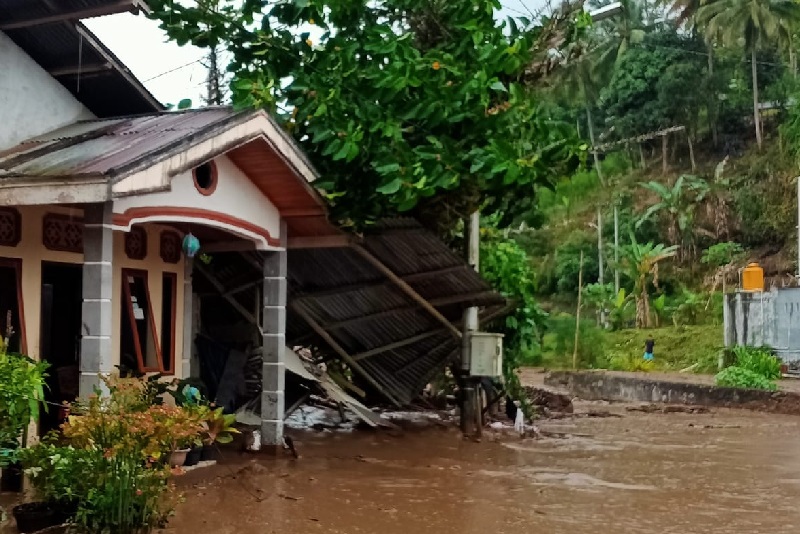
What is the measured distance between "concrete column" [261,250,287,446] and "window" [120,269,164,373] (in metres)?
1.34

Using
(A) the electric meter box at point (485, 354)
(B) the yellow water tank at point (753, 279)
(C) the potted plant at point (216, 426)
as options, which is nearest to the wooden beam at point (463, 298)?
(A) the electric meter box at point (485, 354)

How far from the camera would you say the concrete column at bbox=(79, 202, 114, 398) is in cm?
745

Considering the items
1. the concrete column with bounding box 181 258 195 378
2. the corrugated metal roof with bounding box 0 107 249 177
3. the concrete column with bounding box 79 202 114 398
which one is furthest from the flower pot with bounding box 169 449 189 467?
the corrugated metal roof with bounding box 0 107 249 177

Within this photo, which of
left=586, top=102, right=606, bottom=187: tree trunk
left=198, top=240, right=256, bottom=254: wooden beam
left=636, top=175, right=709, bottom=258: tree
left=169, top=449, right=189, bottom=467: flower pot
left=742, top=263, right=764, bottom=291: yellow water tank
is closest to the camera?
left=169, top=449, right=189, bottom=467: flower pot

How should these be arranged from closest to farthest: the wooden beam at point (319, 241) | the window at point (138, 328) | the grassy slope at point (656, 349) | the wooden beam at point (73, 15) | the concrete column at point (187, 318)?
the wooden beam at point (73, 15) < the window at point (138, 328) < the wooden beam at point (319, 241) < the concrete column at point (187, 318) < the grassy slope at point (656, 349)

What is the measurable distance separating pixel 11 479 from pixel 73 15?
481 cm

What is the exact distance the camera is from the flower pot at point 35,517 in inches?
246

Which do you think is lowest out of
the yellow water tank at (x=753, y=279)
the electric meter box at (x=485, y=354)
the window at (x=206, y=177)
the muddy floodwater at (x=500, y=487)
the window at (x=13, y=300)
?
the muddy floodwater at (x=500, y=487)

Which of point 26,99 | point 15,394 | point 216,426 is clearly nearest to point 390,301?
point 216,426

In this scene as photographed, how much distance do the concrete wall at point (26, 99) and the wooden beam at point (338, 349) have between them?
3.77 m

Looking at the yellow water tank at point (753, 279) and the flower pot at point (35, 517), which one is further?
the yellow water tank at point (753, 279)

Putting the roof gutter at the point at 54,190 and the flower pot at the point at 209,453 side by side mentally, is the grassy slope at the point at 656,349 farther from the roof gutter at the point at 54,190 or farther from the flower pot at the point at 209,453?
the roof gutter at the point at 54,190

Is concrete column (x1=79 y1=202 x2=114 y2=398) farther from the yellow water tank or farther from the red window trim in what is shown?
the yellow water tank

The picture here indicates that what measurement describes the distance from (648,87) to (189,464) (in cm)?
3866
